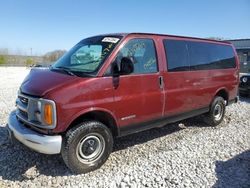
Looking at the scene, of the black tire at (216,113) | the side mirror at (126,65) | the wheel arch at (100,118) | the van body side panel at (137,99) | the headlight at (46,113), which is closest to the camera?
the headlight at (46,113)

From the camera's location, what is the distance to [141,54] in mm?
4605

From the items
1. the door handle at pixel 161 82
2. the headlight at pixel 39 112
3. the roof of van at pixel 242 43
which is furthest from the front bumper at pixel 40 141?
the roof of van at pixel 242 43

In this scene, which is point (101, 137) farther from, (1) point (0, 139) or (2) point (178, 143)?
(1) point (0, 139)

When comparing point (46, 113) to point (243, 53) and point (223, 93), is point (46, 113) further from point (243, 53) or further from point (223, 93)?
point (243, 53)

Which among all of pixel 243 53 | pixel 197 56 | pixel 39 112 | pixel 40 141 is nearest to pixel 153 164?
pixel 40 141

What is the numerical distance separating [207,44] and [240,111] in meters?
3.32

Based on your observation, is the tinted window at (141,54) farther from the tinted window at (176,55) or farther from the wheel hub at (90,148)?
the wheel hub at (90,148)

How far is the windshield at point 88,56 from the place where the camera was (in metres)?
4.16

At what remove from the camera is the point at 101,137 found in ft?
13.6

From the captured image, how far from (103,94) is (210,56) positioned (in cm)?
341

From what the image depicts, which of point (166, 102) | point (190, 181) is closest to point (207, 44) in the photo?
point (166, 102)

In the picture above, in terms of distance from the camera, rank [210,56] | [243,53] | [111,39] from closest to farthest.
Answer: [111,39]
[210,56]
[243,53]

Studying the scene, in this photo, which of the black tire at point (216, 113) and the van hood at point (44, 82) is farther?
the black tire at point (216, 113)

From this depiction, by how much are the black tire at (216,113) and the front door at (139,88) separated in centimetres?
214
